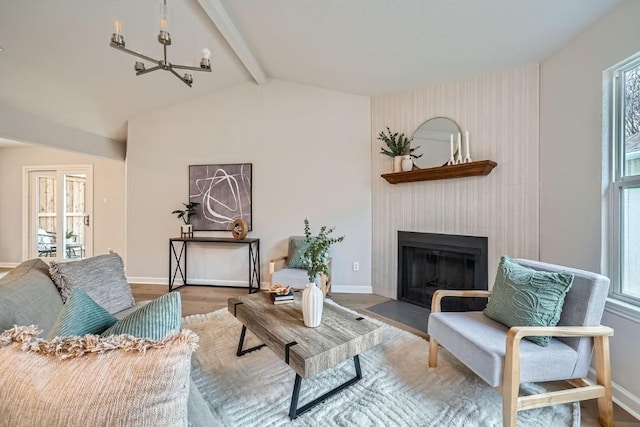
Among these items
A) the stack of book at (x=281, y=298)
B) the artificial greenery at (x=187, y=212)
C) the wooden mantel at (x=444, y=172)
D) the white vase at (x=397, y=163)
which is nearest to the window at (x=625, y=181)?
the wooden mantel at (x=444, y=172)

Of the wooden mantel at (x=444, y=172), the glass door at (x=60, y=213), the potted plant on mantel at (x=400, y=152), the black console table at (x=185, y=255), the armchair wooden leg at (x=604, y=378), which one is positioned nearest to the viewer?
the armchair wooden leg at (x=604, y=378)

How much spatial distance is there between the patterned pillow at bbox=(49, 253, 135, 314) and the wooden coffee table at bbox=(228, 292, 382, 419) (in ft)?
2.52

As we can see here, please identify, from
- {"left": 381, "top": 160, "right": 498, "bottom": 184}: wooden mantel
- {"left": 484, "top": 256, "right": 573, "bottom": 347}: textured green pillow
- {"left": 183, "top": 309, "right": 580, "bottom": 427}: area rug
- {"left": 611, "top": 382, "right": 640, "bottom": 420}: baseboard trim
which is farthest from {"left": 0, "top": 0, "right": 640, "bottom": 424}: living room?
{"left": 183, "top": 309, "right": 580, "bottom": 427}: area rug

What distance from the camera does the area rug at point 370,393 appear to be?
5.13 ft

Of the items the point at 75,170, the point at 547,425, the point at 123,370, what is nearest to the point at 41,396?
the point at 123,370

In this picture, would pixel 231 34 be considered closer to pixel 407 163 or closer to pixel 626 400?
pixel 407 163

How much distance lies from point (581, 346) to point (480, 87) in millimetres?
2358

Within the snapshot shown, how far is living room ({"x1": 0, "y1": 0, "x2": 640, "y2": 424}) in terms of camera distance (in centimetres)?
205

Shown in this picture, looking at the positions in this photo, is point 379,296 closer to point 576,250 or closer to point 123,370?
point 576,250

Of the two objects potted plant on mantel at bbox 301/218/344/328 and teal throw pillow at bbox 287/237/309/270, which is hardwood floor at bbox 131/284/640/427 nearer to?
teal throw pillow at bbox 287/237/309/270

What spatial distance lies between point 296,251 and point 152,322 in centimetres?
272

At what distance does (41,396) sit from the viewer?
630 mm

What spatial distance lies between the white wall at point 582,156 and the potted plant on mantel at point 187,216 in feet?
13.7

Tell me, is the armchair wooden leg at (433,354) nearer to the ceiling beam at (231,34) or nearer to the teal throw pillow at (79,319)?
the teal throw pillow at (79,319)
